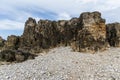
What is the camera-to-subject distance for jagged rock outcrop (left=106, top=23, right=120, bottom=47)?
47.5 m

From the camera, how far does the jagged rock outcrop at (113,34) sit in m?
47.5

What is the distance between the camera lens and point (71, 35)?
5444 centimetres

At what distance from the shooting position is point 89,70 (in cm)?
3041

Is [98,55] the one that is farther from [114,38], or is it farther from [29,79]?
[29,79]

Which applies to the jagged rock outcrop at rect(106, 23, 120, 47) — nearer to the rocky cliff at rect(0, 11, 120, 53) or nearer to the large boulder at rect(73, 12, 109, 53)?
the rocky cliff at rect(0, 11, 120, 53)

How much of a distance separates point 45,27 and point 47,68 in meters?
26.8

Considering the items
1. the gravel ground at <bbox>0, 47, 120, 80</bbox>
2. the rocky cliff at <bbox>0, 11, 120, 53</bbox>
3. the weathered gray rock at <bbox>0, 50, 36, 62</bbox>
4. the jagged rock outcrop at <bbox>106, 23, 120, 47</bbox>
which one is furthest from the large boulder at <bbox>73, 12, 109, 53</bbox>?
the weathered gray rock at <bbox>0, 50, 36, 62</bbox>

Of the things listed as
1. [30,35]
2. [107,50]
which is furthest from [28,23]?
[107,50]

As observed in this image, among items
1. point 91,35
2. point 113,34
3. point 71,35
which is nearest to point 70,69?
point 91,35

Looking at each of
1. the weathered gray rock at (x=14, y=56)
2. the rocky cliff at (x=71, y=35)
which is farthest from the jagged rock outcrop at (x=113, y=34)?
the weathered gray rock at (x=14, y=56)

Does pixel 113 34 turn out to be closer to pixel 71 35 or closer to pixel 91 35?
pixel 91 35

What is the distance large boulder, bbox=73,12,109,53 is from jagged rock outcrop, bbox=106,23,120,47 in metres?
3.00

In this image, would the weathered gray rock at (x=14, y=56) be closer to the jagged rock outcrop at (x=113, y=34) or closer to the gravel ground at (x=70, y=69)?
the gravel ground at (x=70, y=69)

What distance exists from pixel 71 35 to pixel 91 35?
34.6 feet
